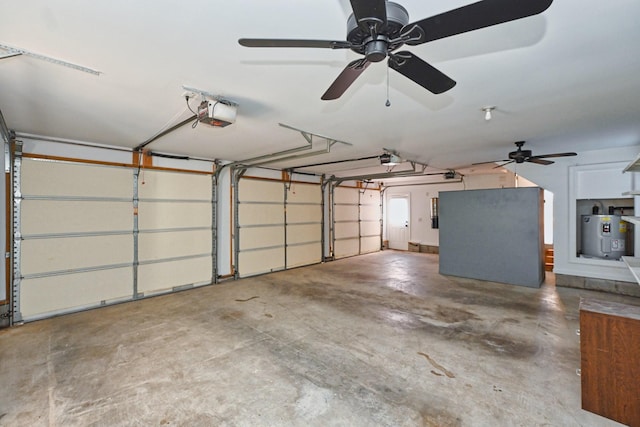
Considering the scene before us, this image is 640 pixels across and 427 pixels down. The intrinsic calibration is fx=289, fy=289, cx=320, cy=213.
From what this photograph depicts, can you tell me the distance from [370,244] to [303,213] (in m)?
3.30

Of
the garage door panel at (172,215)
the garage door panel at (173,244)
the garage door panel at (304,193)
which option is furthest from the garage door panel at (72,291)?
the garage door panel at (304,193)

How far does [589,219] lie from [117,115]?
7.64 metres

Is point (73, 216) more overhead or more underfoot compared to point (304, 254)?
more overhead

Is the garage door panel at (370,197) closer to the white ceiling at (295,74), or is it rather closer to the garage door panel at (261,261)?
the garage door panel at (261,261)

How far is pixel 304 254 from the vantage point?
7.70 meters

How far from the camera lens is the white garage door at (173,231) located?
4.97 m

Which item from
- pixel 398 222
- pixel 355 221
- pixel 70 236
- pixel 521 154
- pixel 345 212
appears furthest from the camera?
pixel 398 222

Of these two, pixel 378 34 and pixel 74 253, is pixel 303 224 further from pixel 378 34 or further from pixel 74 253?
pixel 378 34

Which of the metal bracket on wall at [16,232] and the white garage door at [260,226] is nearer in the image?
the metal bracket on wall at [16,232]

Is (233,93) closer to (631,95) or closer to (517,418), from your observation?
(517,418)

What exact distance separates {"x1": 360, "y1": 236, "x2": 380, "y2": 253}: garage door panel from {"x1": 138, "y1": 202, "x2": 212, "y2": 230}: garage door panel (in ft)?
17.5

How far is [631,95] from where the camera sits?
2.69 meters

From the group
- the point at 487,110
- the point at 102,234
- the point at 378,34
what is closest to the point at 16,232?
the point at 102,234

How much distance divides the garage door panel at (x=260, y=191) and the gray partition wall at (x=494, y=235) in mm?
3871
